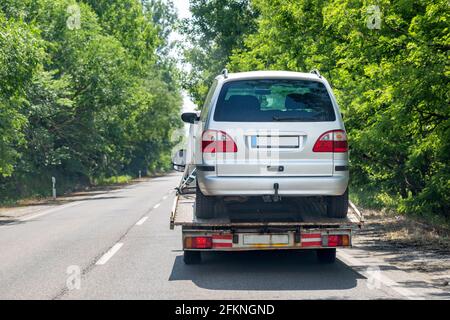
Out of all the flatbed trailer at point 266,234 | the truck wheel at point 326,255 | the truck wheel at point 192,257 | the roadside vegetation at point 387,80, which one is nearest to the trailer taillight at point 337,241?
the flatbed trailer at point 266,234

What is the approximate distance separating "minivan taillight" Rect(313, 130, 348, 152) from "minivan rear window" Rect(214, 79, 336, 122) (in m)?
0.20

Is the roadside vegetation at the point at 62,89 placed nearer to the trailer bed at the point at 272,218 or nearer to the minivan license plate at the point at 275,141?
the trailer bed at the point at 272,218

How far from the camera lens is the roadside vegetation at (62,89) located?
18469mm

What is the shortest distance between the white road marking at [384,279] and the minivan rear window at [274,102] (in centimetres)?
194

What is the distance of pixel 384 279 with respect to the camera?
786 centimetres

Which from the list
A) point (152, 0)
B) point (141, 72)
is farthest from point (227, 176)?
point (152, 0)

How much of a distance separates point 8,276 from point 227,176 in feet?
10.2

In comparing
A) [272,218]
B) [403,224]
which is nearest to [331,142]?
[272,218]

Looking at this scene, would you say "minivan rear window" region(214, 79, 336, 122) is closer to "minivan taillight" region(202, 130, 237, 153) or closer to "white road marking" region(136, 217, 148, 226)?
"minivan taillight" region(202, 130, 237, 153)

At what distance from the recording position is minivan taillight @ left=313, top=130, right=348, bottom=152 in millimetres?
8039

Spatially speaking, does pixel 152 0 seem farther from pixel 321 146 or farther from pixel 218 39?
pixel 321 146

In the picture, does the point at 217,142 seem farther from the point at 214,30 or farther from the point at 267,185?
the point at 214,30

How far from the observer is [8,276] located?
8.58m

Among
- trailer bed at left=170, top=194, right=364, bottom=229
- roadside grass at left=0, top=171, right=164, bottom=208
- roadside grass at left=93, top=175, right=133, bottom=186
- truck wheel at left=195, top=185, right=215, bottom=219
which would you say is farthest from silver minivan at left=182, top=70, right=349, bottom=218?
roadside grass at left=93, top=175, right=133, bottom=186
